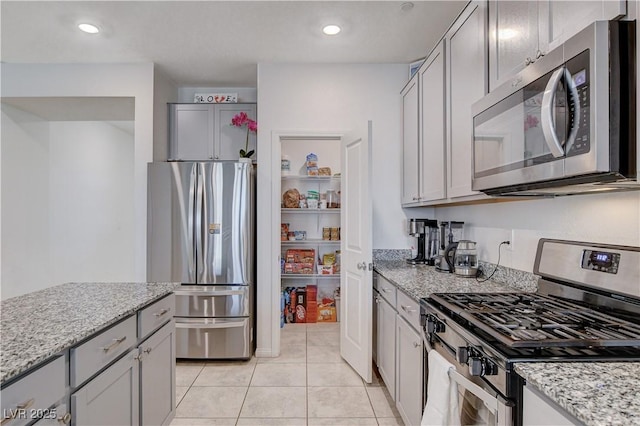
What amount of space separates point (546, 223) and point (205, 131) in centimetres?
316

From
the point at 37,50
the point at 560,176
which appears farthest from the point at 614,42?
the point at 37,50

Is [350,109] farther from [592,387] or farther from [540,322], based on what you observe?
[592,387]

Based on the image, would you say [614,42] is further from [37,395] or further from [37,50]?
[37,50]

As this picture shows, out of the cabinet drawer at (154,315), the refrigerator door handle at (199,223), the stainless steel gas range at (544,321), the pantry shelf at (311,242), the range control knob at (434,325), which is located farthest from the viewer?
the pantry shelf at (311,242)

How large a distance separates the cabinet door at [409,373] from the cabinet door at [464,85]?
872mm

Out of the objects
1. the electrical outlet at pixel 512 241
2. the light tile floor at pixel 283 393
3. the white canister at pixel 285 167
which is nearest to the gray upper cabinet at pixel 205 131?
the white canister at pixel 285 167

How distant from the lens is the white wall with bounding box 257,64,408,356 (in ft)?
10.6

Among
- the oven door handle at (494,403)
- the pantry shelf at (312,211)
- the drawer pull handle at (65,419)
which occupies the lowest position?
the drawer pull handle at (65,419)

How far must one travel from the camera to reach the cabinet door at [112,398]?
1186 mm

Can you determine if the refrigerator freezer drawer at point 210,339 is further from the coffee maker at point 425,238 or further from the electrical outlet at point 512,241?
the electrical outlet at point 512,241

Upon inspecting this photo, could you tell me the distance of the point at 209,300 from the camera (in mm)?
3008

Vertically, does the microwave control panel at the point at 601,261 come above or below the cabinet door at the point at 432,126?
below

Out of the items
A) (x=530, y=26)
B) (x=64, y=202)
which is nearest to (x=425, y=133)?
(x=530, y=26)

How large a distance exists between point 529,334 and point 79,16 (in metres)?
3.38
